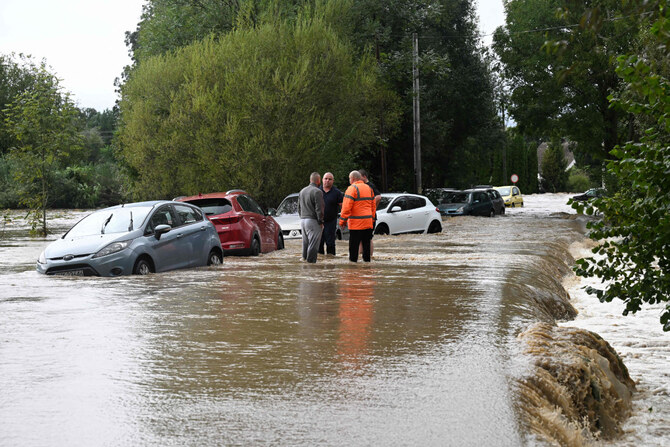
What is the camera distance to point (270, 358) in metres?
7.60

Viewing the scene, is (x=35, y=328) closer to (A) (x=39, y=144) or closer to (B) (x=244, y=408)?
(B) (x=244, y=408)

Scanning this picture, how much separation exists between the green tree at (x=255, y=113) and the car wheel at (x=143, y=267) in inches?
440

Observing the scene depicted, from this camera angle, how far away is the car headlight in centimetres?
1427

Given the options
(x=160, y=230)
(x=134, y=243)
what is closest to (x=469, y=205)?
(x=160, y=230)

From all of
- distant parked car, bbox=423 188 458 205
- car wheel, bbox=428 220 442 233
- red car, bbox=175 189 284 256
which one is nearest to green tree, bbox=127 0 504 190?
distant parked car, bbox=423 188 458 205

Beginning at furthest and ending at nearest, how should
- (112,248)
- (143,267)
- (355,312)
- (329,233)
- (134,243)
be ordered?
(329,233), (143,267), (134,243), (112,248), (355,312)

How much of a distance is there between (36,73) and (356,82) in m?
11.3

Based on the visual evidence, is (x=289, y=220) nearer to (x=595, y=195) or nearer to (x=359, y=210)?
(x=359, y=210)

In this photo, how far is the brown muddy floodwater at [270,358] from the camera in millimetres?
5598

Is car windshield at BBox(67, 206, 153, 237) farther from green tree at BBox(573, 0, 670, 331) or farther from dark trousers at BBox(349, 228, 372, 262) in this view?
green tree at BBox(573, 0, 670, 331)

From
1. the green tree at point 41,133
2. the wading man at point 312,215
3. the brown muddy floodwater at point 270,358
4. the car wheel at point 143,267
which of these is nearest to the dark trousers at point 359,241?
the wading man at point 312,215

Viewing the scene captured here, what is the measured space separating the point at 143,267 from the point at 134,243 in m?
0.47

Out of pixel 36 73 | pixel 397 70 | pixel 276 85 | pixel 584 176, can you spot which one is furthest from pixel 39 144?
pixel 584 176

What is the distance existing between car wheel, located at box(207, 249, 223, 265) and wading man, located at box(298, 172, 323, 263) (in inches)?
67.4
